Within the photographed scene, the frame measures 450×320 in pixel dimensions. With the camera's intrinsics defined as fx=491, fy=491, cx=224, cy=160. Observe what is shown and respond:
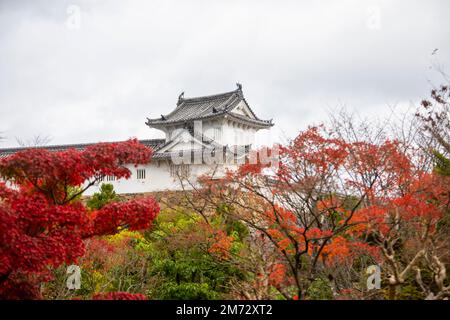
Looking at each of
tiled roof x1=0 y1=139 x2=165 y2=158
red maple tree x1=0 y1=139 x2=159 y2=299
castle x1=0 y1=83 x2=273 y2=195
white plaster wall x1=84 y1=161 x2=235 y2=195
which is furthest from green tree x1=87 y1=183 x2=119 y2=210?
red maple tree x1=0 y1=139 x2=159 y2=299

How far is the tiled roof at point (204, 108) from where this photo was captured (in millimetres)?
28070

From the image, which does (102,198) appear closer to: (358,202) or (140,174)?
(140,174)

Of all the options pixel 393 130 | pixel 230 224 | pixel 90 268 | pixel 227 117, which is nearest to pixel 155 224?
pixel 230 224

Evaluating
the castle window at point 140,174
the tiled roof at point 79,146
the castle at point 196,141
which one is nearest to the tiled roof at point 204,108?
the castle at point 196,141

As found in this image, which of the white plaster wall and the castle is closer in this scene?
the castle

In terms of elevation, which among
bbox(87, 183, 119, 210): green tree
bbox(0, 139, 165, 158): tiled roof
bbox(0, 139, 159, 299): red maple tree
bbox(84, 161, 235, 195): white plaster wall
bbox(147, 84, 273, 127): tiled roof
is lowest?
bbox(0, 139, 159, 299): red maple tree

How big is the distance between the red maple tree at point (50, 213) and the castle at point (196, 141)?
1662cm

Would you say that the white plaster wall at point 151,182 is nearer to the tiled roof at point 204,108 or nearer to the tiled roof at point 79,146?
the tiled roof at point 79,146

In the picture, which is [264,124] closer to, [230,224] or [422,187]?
[230,224]

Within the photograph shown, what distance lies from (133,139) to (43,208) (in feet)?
5.99

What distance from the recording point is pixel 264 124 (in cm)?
3033

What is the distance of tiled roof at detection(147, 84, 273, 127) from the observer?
2807cm

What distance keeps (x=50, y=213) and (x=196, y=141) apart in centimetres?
1999

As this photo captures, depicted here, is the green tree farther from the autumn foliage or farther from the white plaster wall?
the autumn foliage
